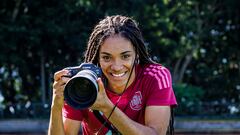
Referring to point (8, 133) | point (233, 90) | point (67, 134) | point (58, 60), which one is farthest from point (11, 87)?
point (67, 134)

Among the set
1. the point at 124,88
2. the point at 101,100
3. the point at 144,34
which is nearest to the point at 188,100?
the point at 144,34

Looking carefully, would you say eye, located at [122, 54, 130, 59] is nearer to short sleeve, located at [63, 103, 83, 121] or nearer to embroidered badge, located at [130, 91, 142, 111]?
embroidered badge, located at [130, 91, 142, 111]

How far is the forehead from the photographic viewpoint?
3650mm

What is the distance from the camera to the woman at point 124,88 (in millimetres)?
3664

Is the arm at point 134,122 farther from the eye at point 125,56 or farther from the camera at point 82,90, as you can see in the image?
the eye at point 125,56

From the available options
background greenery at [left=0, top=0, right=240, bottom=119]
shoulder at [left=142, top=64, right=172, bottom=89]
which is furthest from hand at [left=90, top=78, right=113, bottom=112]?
background greenery at [left=0, top=0, right=240, bottom=119]

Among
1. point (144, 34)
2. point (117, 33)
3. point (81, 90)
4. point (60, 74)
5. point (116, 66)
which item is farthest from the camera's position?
point (144, 34)

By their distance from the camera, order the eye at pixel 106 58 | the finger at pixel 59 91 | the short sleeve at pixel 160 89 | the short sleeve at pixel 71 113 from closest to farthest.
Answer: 1. the finger at pixel 59 91
2. the eye at pixel 106 58
3. the short sleeve at pixel 160 89
4. the short sleeve at pixel 71 113

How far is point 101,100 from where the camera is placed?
3.44m

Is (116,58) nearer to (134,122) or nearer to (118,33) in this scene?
Result: (118,33)

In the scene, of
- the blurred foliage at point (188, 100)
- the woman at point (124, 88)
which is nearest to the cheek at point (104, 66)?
the woman at point (124, 88)

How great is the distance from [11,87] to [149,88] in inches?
927

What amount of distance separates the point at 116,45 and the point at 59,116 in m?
0.58

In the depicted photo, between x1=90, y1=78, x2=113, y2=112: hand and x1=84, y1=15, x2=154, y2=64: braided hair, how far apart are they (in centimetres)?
41
